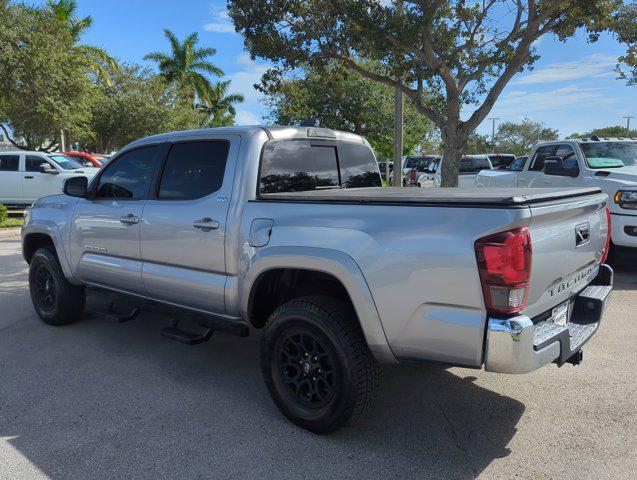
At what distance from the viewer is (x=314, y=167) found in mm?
4230

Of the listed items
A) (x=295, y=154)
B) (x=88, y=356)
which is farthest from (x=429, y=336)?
(x=88, y=356)

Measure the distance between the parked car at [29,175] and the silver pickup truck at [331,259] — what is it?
36.3ft

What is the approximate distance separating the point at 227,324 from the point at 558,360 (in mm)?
2150

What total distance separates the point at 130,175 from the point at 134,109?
2971 centimetres

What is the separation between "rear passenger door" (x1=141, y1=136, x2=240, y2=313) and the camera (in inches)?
145

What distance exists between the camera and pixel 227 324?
3695mm

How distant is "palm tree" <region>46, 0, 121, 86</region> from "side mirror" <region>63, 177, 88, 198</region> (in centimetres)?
1897

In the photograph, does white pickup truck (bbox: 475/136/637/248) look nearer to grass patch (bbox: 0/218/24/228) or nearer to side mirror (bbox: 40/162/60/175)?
side mirror (bbox: 40/162/60/175)

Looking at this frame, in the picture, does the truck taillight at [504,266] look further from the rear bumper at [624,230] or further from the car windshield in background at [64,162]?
the car windshield in background at [64,162]

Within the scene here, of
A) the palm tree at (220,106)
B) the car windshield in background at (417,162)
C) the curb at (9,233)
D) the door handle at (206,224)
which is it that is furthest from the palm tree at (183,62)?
the door handle at (206,224)

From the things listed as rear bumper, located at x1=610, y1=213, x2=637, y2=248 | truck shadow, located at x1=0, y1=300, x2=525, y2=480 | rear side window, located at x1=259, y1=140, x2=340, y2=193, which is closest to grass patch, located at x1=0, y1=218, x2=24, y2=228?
truck shadow, located at x1=0, y1=300, x2=525, y2=480

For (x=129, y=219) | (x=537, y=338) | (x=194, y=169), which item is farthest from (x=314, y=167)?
(x=537, y=338)

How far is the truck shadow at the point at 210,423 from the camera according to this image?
291 cm

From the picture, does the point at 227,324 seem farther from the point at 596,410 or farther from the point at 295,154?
→ the point at 596,410
